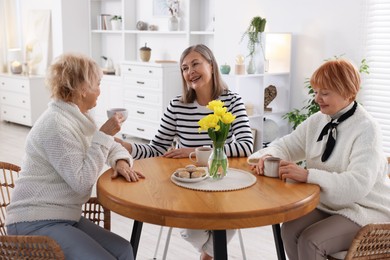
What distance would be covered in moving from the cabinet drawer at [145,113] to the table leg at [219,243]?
4235 mm

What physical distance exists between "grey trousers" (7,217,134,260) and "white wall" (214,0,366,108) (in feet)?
10.6

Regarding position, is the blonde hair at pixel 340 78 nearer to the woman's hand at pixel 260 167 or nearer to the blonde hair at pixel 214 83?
the woman's hand at pixel 260 167

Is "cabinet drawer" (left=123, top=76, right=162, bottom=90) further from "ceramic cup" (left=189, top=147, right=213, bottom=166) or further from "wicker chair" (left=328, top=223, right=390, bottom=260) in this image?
"wicker chair" (left=328, top=223, right=390, bottom=260)

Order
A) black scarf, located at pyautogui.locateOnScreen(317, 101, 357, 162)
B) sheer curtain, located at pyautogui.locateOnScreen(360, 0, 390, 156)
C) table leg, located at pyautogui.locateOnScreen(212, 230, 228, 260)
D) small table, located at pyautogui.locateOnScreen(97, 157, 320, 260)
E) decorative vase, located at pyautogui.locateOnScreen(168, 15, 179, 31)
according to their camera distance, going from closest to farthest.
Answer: small table, located at pyautogui.locateOnScreen(97, 157, 320, 260)
table leg, located at pyautogui.locateOnScreen(212, 230, 228, 260)
black scarf, located at pyautogui.locateOnScreen(317, 101, 357, 162)
sheer curtain, located at pyautogui.locateOnScreen(360, 0, 390, 156)
decorative vase, located at pyautogui.locateOnScreen(168, 15, 179, 31)

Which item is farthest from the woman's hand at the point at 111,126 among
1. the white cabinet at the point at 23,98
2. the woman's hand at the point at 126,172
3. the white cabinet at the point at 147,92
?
the white cabinet at the point at 23,98

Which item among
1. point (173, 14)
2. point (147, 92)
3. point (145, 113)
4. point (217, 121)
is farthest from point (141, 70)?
point (217, 121)

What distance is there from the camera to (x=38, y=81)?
7.28m

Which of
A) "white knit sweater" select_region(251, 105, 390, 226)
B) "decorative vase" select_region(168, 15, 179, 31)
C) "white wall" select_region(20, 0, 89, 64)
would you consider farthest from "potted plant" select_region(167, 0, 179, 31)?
"white knit sweater" select_region(251, 105, 390, 226)

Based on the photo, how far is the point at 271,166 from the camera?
2.12 meters

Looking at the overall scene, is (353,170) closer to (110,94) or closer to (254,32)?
(254,32)

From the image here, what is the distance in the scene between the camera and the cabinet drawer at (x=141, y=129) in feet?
20.2

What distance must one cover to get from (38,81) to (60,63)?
5.49m

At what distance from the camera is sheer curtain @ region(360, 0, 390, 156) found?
173 inches

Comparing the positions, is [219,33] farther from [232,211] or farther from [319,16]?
[232,211]
